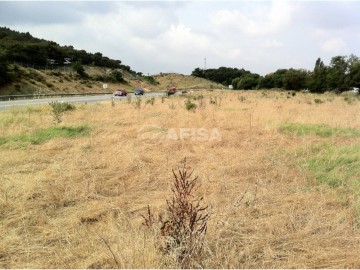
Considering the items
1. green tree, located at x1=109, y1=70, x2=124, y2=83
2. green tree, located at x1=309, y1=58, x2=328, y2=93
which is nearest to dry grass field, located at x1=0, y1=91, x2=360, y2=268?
green tree, located at x1=309, y1=58, x2=328, y2=93

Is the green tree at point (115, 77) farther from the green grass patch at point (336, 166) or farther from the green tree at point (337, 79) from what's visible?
the green grass patch at point (336, 166)

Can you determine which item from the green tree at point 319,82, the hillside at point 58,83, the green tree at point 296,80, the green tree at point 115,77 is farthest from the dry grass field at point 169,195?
the green tree at point 115,77

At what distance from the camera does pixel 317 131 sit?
10062mm

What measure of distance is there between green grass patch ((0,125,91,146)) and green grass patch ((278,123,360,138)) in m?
6.53

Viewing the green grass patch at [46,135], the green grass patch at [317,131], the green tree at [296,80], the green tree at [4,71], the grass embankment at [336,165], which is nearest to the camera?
the grass embankment at [336,165]

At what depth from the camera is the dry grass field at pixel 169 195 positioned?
3340mm

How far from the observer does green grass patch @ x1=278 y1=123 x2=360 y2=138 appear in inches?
382

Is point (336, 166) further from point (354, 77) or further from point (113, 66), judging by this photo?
point (113, 66)

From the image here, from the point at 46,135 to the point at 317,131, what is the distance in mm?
8478

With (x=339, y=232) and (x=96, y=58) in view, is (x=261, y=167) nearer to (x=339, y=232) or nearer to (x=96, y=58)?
(x=339, y=232)

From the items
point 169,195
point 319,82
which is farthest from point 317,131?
point 319,82

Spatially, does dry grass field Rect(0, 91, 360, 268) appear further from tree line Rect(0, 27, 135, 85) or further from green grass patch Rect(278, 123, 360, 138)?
tree line Rect(0, 27, 135, 85)

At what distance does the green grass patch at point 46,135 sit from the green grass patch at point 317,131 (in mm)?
6529

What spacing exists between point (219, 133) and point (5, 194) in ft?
21.1
